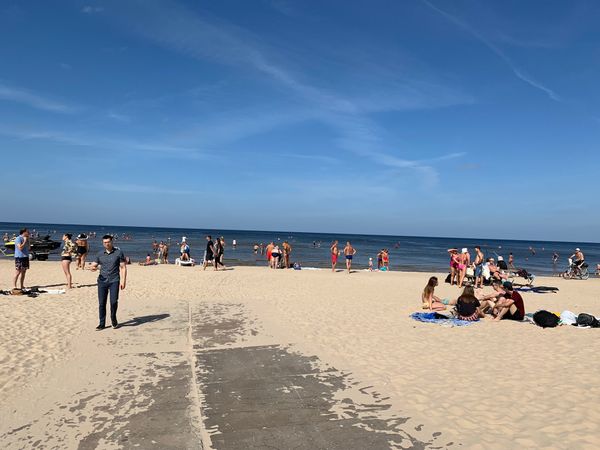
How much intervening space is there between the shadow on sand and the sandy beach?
2 cm

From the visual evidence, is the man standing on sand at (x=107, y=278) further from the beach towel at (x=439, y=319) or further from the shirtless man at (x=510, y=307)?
the shirtless man at (x=510, y=307)

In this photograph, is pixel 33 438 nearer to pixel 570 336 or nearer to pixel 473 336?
pixel 473 336

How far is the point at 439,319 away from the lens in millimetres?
9742

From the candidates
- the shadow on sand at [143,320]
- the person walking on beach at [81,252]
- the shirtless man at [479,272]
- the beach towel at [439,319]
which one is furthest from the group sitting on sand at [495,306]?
the person walking on beach at [81,252]

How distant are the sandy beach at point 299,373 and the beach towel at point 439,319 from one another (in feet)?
0.89

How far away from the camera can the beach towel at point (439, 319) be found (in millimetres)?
9367

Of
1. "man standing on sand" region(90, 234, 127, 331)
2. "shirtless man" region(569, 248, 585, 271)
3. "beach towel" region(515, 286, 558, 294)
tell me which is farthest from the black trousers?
"shirtless man" region(569, 248, 585, 271)

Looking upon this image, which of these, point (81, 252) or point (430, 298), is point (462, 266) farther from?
point (81, 252)

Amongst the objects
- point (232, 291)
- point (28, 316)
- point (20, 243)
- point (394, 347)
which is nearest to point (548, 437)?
point (394, 347)

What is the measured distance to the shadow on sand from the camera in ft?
29.7

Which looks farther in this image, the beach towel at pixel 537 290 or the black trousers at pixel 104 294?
the beach towel at pixel 537 290

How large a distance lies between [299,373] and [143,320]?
497 cm

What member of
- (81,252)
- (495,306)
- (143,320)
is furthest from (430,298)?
(81,252)

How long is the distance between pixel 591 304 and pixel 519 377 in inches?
388
